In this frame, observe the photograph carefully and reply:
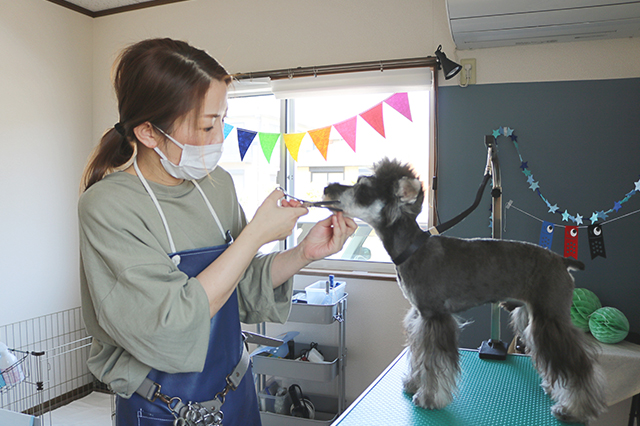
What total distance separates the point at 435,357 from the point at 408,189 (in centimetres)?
44

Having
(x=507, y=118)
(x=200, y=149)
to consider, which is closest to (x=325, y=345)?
(x=507, y=118)

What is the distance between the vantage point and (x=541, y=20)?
220 centimetres

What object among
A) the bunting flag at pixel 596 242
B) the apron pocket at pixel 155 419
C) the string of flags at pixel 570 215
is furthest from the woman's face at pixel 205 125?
the bunting flag at pixel 596 242

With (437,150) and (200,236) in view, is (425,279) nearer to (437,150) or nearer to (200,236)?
(200,236)

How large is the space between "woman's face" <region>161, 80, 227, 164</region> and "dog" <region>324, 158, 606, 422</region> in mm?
341

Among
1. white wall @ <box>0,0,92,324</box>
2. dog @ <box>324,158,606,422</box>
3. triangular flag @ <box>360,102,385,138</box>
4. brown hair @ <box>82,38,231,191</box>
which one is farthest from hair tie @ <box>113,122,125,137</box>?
white wall @ <box>0,0,92,324</box>

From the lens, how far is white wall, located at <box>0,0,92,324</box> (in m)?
3.09

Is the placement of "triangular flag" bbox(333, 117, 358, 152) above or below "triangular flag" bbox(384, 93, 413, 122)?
below

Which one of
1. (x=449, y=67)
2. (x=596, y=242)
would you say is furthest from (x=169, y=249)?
(x=449, y=67)

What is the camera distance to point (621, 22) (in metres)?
2.21

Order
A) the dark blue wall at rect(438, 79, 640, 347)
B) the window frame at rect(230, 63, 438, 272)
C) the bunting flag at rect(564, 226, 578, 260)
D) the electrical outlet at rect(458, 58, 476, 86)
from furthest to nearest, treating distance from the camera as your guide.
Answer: the window frame at rect(230, 63, 438, 272)
the electrical outlet at rect(458, 58, 476, 86)
the dark blue wall at rect(438, 79, 640, 347)
the bunting flag at rect(564, 226, 578, 260)

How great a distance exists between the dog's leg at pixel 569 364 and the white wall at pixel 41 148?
10.6 ft

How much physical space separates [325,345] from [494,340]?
5.23ft

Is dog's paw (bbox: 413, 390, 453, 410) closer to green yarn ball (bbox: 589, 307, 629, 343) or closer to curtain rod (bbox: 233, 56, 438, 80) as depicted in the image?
green yarn ball (bbox: 589, 307, 629, 343)
